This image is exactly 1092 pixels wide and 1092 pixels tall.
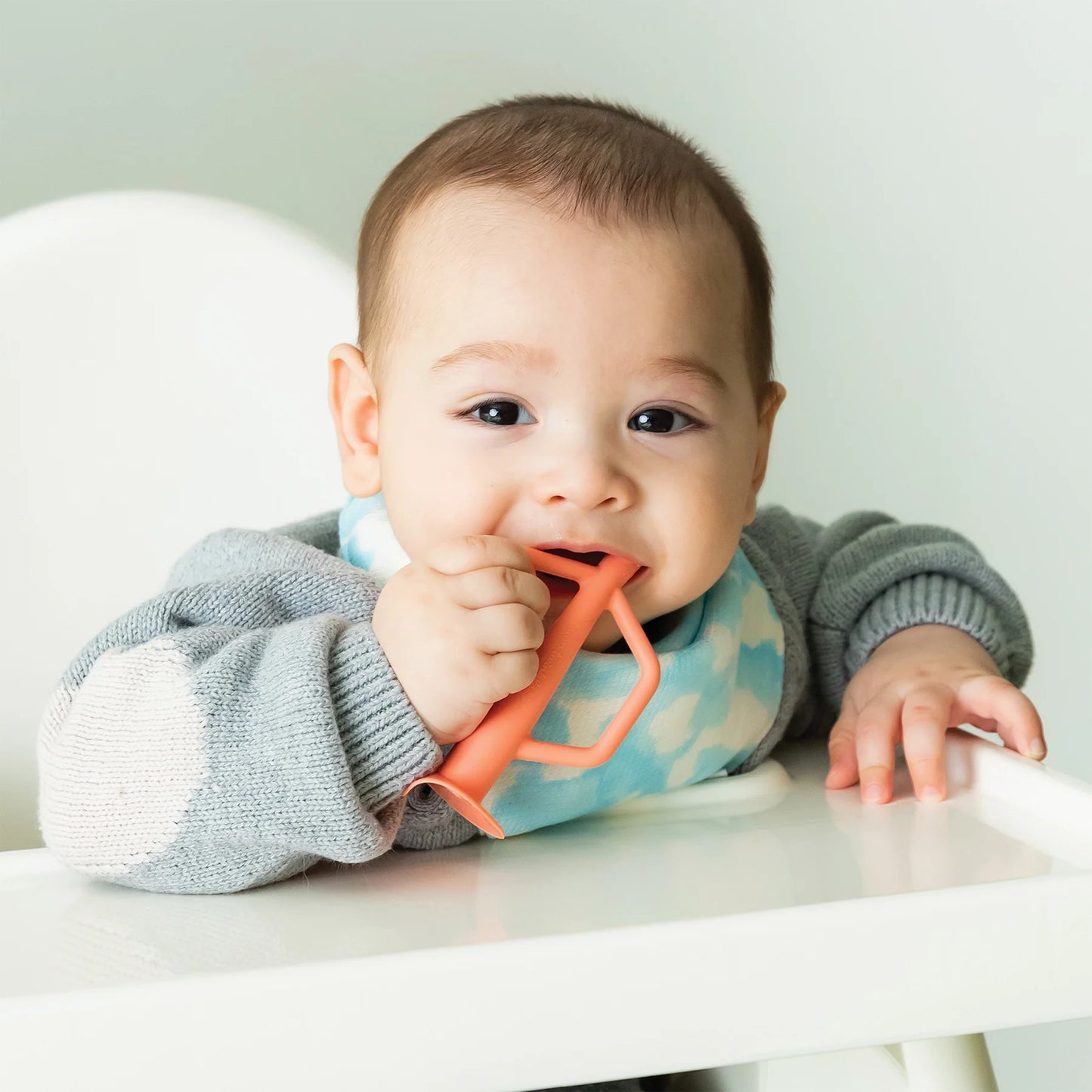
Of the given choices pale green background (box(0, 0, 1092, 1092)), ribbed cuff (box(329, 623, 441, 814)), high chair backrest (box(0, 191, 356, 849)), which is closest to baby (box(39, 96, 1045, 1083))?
ribbed cuff (box(329, 623, 441, 814))

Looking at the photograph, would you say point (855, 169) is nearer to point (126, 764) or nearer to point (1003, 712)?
point (1003, 712)

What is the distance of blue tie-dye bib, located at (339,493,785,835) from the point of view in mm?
658

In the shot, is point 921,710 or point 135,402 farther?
point 135,402

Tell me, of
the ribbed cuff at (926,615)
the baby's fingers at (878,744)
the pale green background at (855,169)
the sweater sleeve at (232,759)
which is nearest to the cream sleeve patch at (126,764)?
the sweater sleeve at (232,759)

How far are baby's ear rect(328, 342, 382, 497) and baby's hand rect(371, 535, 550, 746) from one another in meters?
0.18

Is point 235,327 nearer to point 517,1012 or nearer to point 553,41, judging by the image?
point 517,1012

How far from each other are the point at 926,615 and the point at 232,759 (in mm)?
479

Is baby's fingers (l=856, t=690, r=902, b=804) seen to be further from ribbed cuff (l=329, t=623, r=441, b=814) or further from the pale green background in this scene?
the pale green background

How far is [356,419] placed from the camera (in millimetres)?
790

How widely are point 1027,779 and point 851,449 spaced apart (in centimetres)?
124

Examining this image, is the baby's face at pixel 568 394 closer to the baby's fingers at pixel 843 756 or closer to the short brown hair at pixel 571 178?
the short brown hair at pixel 571 178

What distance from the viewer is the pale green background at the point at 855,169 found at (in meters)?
1.58

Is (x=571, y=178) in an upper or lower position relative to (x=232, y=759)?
upper

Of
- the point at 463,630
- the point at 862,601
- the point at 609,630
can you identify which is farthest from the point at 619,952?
the point at 862,601
